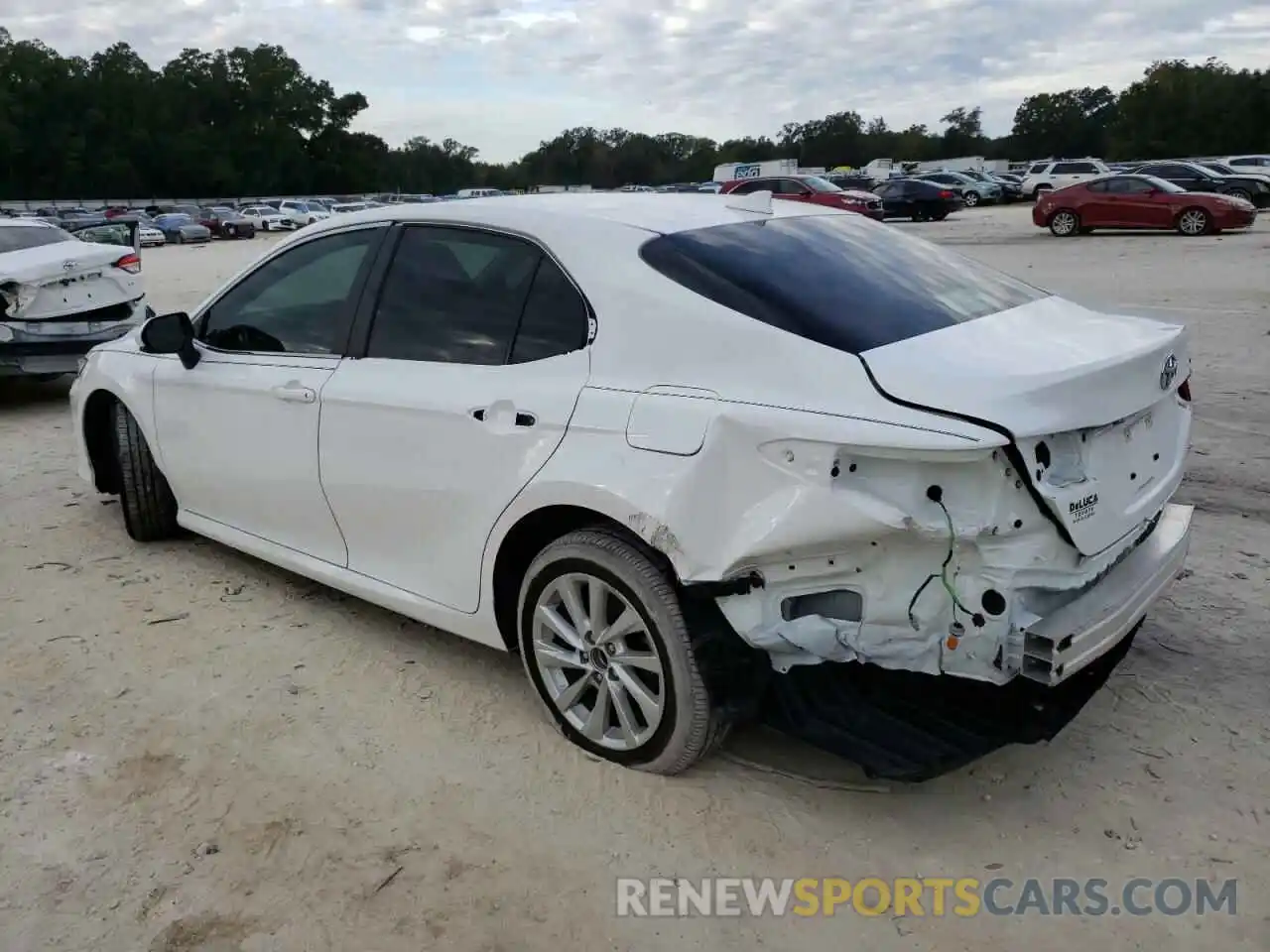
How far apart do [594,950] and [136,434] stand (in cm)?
362

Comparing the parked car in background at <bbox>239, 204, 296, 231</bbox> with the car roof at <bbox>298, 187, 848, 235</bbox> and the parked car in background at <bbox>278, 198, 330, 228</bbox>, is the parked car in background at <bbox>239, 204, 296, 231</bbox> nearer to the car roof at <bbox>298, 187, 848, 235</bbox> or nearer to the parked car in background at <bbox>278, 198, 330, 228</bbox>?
the parked car in background at <bbox>278, 198, 330, 228</bbox>

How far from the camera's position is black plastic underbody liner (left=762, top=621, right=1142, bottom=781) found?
106 inches

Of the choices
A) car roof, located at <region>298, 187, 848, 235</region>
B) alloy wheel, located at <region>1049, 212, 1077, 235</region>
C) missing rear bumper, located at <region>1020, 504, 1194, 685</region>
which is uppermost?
car roof, located at <region>298, 187, 848, 235</region>

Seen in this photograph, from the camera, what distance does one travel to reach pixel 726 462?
2.75 m

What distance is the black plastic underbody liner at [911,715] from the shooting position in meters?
2.68

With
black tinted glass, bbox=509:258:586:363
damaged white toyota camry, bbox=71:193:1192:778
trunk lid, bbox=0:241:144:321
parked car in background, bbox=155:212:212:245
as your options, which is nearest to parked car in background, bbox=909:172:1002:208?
parked car in background, bbox=155:212:212:245

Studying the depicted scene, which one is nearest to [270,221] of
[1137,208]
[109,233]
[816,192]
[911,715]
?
[816,192]

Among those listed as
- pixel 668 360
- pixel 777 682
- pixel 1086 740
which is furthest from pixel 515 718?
pixel 1086 740

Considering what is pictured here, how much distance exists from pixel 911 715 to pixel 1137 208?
24.6 meters

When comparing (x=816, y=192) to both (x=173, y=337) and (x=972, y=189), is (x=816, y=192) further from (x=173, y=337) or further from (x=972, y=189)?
(x=173, y=337)

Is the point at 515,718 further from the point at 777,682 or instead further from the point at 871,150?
the point at 871,150

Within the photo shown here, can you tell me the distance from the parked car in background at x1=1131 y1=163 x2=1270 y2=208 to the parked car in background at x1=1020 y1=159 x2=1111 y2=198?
8.17m

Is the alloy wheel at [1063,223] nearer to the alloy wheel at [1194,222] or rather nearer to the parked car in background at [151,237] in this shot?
the alloy wheel at [1194,222]

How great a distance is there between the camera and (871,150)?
106m
